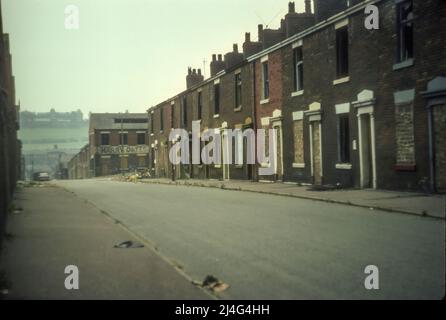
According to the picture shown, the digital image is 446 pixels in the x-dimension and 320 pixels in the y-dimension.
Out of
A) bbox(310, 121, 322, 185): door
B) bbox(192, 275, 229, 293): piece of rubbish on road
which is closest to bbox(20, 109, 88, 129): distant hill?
bbox(310, 121, 322, 185): door

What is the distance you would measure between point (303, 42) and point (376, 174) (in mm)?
7609

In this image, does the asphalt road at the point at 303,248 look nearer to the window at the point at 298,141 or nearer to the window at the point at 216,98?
the window at the point at 298,141

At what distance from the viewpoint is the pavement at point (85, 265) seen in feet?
17.9

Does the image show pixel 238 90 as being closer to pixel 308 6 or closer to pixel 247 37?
pixel 247 37

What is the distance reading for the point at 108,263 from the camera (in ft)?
23.0

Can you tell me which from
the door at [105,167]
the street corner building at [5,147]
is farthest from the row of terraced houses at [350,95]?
the door at [105,167]

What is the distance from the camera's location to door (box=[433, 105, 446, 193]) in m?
14.1

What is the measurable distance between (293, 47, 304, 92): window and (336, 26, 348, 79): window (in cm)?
299

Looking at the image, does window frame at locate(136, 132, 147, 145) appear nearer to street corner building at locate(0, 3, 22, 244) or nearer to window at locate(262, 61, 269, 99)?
street corner building at locate(0, 3, 22, 244)

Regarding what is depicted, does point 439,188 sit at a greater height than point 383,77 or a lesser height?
lesser

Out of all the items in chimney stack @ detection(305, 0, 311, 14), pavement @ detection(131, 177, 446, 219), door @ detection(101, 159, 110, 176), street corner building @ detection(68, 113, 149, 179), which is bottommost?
pavement @ detection(131, 177, 446, 219)

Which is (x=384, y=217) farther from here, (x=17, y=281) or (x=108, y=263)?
(x=17, y=281)

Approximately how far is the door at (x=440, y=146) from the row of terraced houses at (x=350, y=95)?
0.10 feet
